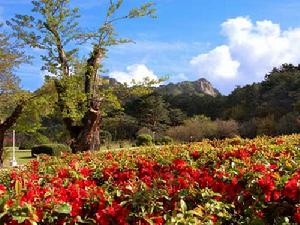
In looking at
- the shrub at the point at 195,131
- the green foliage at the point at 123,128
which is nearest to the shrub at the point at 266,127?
the shrub at the point at 195,131

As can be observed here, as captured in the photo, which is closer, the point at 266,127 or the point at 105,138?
the point at 266,127

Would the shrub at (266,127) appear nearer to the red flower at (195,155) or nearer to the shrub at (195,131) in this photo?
the shrub at (195,131)

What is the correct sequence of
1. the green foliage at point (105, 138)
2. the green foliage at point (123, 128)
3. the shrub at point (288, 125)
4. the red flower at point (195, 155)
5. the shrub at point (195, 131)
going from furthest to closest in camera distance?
the green foliage at point (123, 128), the shrub at point (195, 131), the green foliage at point (105, 138), the shrub at point (288, 125), the red flower at point (195, 155)

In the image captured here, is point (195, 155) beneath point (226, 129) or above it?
beneath

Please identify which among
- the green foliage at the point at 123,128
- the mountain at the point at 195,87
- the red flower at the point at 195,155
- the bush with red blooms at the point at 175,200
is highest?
the mountain at the point at 195,87

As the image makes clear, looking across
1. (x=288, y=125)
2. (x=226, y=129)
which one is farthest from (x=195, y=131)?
(x=288, y=125)

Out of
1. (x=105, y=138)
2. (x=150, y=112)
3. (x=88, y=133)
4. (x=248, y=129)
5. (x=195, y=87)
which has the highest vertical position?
(x=195, y=87)

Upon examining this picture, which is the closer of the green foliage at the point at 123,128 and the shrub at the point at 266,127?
the shrub at the point at 266,127

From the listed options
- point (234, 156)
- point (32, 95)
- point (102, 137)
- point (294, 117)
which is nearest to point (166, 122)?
point (102, 137)

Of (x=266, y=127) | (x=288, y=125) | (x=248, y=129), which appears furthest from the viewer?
(x=248, y=129)

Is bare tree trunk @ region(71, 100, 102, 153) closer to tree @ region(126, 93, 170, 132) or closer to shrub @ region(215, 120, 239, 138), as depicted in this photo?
shrub @ region(215, 120, 239, 138)

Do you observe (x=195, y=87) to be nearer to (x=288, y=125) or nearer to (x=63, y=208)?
(x=288, y=125)

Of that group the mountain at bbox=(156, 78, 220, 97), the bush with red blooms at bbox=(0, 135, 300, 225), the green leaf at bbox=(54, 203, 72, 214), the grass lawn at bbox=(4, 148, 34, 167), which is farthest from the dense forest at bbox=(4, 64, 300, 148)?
the green leaf at bbox=(54, 203, 72, 214)

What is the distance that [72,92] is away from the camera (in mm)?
13555
